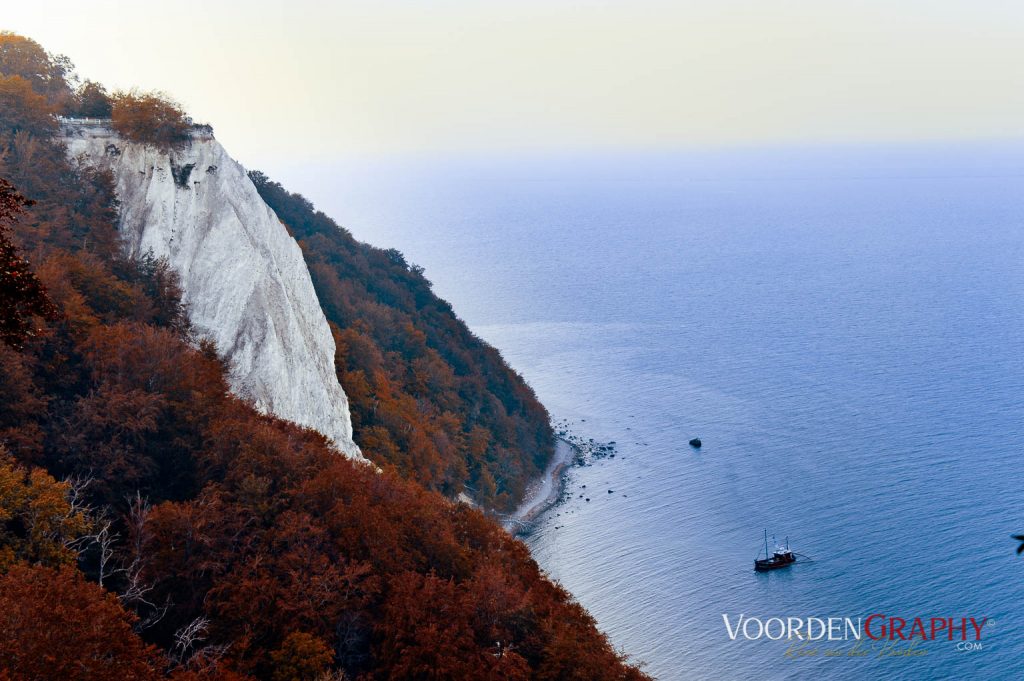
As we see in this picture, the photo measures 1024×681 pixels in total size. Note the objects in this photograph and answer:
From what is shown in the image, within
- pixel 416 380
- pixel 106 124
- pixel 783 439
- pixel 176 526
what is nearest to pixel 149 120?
pixel 106 124

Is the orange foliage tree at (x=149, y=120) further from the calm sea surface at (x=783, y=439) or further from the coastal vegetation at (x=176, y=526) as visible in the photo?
the calm sea surface at (x=783, y=439)

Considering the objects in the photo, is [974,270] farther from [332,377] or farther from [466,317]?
[332,377]

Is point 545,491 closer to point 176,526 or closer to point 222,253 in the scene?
point 222,253

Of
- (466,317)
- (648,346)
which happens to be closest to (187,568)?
(648,346)

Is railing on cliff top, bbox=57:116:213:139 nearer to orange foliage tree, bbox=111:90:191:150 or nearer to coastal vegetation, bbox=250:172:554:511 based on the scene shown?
orange foliage tree, bbox=111:90:191:150

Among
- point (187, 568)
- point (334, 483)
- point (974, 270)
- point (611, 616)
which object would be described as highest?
point (974, 270)

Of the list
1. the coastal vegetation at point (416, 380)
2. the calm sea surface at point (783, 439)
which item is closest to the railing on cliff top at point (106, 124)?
the coastal vegetation at point (416, 380)
